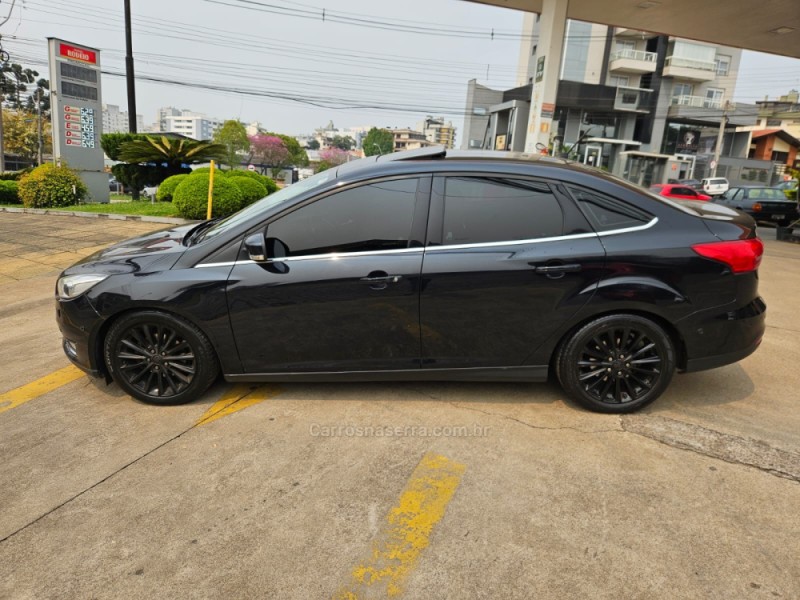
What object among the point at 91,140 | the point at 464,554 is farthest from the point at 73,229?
the point at 464,554

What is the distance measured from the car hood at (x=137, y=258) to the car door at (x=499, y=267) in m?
1.66

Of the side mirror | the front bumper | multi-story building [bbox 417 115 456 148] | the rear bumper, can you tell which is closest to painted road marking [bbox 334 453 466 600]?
the side mirror

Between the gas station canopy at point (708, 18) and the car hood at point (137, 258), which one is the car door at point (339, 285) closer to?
the car hood at point (137, 258)

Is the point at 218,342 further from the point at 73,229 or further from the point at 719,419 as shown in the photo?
the point at 73,229

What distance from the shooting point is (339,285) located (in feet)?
10.4

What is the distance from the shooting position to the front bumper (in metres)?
3.33

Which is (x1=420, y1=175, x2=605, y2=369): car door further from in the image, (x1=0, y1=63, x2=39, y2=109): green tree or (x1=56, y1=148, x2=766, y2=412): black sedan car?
(x1=0, y1=63, x2=39, y2=109): green tree

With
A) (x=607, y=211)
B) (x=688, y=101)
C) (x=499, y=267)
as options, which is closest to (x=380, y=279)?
(x=499, y=267)

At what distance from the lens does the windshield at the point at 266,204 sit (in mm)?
3426

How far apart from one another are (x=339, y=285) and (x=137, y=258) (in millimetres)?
1387

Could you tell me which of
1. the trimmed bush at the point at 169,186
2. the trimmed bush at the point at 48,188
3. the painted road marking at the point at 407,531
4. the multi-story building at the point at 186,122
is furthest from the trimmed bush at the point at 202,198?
the multi-story building at the point at 186,122

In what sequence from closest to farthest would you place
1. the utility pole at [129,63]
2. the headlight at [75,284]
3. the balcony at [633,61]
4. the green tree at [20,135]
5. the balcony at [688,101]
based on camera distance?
the headlight at [75,284] < the utility pole at [129,63] < the balcony at [633,61] < the balcony at [688,101] < the green tree at [20,135]

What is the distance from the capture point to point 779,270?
882cm

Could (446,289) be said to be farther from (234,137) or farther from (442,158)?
(234,137)
